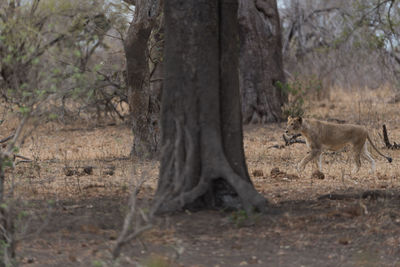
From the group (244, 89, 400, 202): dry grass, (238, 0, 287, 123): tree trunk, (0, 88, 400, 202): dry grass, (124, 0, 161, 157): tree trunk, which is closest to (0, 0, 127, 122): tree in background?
(124, 0, 161, 157): tree trunk

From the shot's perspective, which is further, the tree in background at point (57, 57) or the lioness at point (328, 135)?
the lioness at point (328, 135)

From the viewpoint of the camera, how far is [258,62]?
1609 centimetres

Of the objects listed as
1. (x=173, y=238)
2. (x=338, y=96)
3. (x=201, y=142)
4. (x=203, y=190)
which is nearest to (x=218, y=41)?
(x=201, y=142)

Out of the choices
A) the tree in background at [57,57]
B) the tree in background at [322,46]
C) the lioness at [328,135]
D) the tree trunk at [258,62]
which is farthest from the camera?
the tree in background at [322,46]

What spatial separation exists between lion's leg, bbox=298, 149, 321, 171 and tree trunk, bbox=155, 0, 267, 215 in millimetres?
3044

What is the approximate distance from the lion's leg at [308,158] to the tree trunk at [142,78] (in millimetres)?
2414

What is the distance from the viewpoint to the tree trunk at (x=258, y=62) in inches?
631

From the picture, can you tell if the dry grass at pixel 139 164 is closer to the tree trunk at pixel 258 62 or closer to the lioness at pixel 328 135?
the lioness at pixel 328 135

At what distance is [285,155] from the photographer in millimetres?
11453

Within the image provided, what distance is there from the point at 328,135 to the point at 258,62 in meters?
6.60

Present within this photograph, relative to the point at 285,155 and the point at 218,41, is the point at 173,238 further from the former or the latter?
the point at 285,155

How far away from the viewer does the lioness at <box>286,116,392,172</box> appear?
9.71m

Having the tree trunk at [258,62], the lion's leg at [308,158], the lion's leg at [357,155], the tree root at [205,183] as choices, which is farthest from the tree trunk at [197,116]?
the tree trunk at [258,62]

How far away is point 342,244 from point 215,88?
6.57 feet
